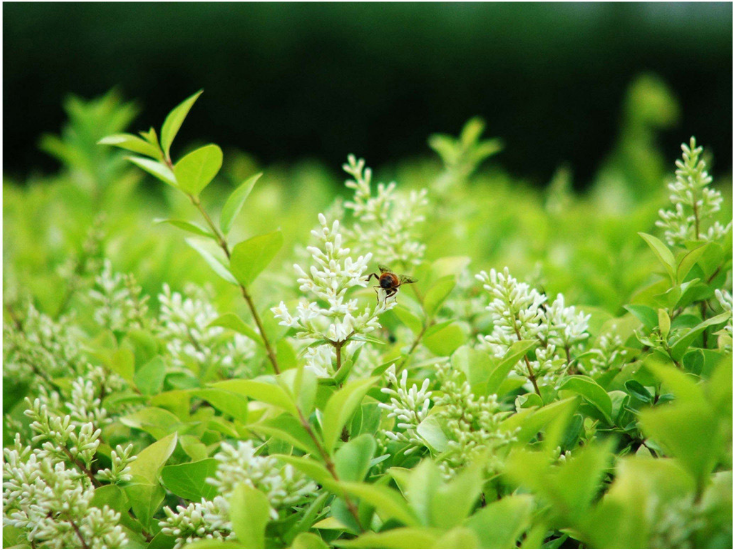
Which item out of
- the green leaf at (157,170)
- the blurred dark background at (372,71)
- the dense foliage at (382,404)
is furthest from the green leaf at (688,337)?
the blurred dark background at (372,71)

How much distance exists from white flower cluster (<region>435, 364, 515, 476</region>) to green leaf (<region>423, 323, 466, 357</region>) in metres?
0.40

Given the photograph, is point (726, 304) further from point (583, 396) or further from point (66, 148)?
point (66, 148)

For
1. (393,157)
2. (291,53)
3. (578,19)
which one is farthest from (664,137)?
(291,53)

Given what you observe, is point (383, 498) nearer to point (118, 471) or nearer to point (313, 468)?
point (313, 468)

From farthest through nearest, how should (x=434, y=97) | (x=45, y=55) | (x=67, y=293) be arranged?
(x=434, y=97) < (x=45, y=55) < (x=67, y=293)

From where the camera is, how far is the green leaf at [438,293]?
145 centimetres

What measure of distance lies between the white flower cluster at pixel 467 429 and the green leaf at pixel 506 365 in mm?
59

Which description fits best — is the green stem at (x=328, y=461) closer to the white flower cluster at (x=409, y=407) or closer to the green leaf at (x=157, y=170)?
the white flower cluster at (x=409, y=407)

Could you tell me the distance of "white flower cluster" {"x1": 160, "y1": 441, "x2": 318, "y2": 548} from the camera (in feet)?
3.15

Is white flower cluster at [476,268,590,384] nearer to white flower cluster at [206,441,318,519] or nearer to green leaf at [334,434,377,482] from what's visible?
green leaf at [334,434,377,482]

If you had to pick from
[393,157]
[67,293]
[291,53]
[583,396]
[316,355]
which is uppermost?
[291,53]

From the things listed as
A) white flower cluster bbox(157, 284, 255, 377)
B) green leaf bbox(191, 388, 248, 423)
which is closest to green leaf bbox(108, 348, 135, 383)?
white flower cluster bbox(157, 284, 255, 377)

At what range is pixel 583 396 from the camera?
1.17 meters

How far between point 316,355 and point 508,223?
2281 mm
